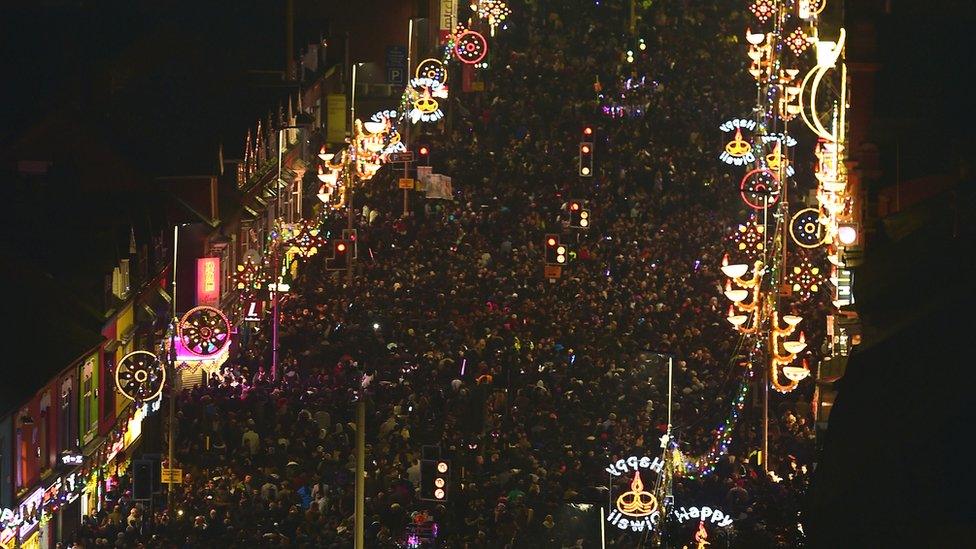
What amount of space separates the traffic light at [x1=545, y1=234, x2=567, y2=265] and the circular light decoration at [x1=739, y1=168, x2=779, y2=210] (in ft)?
15.2

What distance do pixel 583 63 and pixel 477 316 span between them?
93.3 ft

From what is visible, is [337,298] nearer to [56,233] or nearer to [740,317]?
[56,233]

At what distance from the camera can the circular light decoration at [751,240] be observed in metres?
49.0

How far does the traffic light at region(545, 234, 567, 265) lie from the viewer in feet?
173

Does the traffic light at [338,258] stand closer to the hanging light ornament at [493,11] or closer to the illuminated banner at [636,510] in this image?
the illuminated banner at [636,510]

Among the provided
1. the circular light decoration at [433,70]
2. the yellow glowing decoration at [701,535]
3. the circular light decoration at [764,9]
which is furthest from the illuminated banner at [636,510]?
the circular light decoration at [433,70]

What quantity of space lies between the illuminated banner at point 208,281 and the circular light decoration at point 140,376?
38.9 feet

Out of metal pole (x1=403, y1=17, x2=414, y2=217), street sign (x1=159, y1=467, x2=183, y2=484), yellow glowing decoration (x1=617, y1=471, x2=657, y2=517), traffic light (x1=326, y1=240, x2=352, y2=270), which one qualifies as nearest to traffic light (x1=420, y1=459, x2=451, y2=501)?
yellow glowing decoration (x1=617, y1=471, x2=657, y2=517)

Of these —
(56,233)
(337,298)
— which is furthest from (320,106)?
(56,233)

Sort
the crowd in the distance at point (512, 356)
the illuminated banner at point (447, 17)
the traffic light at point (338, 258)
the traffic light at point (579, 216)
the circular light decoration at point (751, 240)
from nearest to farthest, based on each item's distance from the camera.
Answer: the crowd in the distance at point (512, 356) → the circular light decoration at point (751, 240) → the traffic light at point (338, 258) → the traffic light at point (579, 216) → the illuminated banner at point (447, 17)

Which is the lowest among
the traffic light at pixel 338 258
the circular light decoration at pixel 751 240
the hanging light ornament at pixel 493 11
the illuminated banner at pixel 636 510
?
the illuminated banner at pixel 636 510

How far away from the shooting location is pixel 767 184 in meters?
51.8

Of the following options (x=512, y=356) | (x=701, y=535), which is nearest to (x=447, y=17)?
(x=512, y=356)

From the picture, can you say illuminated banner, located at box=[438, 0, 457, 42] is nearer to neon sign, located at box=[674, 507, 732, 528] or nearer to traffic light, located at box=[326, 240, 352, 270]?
traffic light, located at box=[326, 240, 352, 270]
